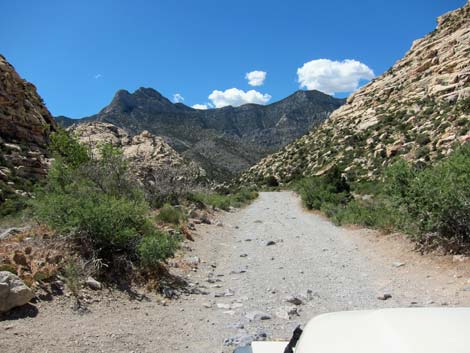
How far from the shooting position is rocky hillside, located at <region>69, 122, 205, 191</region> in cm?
1875

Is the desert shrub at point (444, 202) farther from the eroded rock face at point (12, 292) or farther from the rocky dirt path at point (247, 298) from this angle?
the eroded rock face at point (12, 292)

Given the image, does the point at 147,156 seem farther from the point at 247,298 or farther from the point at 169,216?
the point at 247,298

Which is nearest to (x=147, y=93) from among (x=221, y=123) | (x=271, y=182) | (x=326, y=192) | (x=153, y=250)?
(x=221, y=123)

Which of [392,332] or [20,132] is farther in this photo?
→ [20,132]

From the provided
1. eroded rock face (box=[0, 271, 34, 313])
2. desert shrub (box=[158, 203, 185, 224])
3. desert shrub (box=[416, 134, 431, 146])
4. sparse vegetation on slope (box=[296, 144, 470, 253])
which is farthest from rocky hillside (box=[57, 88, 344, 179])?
eroded rock face (box=[0, 271, 34, 313])

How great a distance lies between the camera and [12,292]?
4.96m

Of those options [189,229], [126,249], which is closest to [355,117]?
[189,229]

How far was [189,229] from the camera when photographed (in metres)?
13.2

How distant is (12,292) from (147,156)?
26.0m

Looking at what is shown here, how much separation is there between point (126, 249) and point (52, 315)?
7.42 feet

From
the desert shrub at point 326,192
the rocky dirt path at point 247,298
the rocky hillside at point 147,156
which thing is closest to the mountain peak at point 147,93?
the rocky hillside at point 147,156

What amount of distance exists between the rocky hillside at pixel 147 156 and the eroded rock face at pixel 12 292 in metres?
11.2

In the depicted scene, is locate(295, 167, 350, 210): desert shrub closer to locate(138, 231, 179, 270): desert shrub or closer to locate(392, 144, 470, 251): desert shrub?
locate(392, 144, 470, 251): desert shrub

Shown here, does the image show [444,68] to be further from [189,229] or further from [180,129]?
[180,129]
